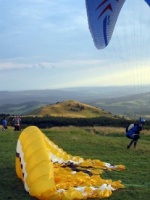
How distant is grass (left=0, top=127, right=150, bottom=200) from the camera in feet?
38.9

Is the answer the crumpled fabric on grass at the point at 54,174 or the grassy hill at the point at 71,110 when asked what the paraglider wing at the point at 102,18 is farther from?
the grassy hill at the point at 71,110

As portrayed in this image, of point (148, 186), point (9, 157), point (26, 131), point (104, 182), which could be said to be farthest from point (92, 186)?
point (9, 157)

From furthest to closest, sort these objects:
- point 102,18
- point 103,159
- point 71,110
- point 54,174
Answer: point 71,110 → point 103,159 → point 102,18 → point 54,174

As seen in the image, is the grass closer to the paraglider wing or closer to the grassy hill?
the paraglider wing

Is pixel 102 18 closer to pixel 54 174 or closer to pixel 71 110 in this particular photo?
pixel 54 174

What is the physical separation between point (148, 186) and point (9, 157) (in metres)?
7.08

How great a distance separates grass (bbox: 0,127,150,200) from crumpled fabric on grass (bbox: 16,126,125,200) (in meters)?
0.39

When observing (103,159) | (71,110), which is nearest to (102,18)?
(103,159)

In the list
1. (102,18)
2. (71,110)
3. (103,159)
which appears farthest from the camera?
(71,110)

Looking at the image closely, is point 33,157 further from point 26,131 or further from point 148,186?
point 148,186

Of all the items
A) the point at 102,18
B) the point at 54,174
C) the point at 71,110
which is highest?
the point at 102,18

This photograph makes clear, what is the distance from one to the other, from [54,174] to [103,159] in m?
5.01

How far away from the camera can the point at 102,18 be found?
1454 cm

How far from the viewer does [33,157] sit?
12.1 meters
